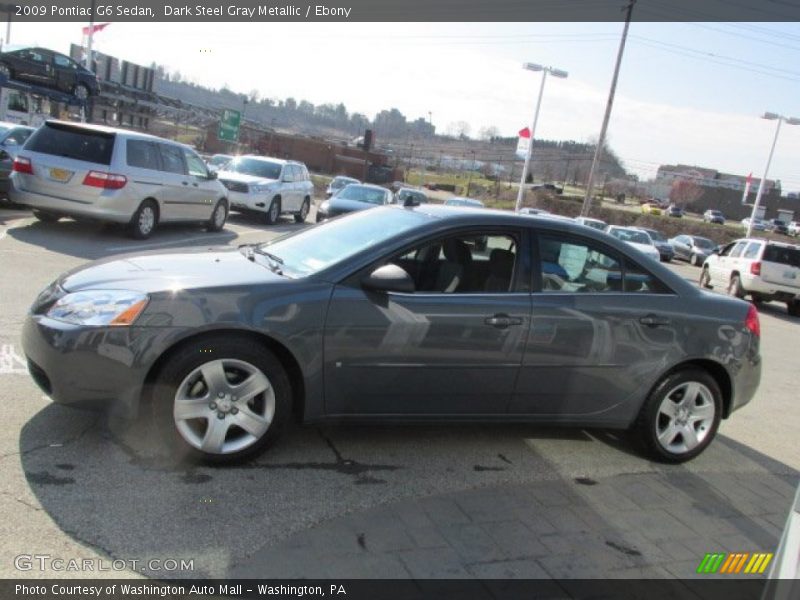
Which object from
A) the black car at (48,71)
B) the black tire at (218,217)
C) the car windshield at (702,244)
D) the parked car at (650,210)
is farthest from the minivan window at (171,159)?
the parked car at (650,210)

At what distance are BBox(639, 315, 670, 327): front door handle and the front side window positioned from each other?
957mm

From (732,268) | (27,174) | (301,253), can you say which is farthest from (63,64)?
(301,253)

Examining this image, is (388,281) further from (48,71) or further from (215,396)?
(48,71)

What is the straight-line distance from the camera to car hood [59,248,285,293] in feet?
12.2

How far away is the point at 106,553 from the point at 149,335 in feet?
3.66

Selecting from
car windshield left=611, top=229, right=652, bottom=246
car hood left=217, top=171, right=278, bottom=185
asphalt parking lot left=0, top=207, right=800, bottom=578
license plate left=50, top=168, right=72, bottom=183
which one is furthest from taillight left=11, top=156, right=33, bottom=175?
car windshield left=611, top=229, right=652, bottom=246

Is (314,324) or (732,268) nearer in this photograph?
(314,324)

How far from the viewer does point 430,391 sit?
4.04m

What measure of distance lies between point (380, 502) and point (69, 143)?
9440mm

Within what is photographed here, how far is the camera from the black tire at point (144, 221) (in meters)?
11.5

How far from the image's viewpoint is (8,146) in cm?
1325

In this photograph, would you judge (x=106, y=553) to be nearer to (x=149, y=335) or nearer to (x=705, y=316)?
(x=149, y=335)

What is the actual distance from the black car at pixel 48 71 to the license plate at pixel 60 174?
50.2ft

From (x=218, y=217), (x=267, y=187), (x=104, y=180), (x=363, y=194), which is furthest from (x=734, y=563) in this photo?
(x=363, y=194)
